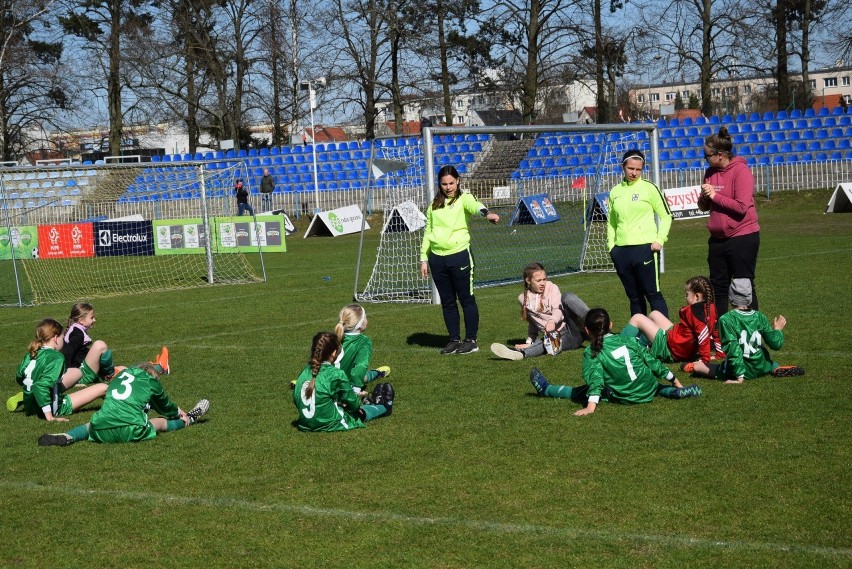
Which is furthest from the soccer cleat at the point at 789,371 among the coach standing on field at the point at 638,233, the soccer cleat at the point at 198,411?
the soccer cleat at the point at 198,411

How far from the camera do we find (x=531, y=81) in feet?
141

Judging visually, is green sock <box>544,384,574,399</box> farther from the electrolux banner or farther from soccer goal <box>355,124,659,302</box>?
the electrolux banner

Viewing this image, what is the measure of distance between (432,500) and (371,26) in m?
41.2

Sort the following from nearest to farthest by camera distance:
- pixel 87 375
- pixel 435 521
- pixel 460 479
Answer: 1. pixel 435 521
2. pixel 460 479
3. pixel 87 375

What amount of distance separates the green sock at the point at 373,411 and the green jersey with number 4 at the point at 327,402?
0.09 metres

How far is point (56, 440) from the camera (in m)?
7.45

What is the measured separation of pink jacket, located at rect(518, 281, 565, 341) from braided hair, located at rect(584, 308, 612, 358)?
96.9 inches

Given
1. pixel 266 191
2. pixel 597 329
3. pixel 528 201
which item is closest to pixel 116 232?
pixel 528 201

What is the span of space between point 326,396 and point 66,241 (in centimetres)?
1896

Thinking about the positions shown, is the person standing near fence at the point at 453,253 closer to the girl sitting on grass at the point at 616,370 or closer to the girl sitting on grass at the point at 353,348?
the girl sitting on grass at the point at 353,348

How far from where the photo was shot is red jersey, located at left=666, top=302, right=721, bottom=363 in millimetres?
8883

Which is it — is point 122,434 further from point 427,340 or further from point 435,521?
point 427,340

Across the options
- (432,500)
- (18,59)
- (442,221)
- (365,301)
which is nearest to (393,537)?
(432,500)

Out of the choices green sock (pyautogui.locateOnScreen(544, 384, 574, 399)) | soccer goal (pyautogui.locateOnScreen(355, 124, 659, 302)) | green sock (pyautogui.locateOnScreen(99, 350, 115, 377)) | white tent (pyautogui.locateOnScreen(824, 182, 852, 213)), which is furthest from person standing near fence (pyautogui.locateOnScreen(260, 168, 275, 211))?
green sock (pyautogui.locateOnScreen(544, 384, 574, 399))
